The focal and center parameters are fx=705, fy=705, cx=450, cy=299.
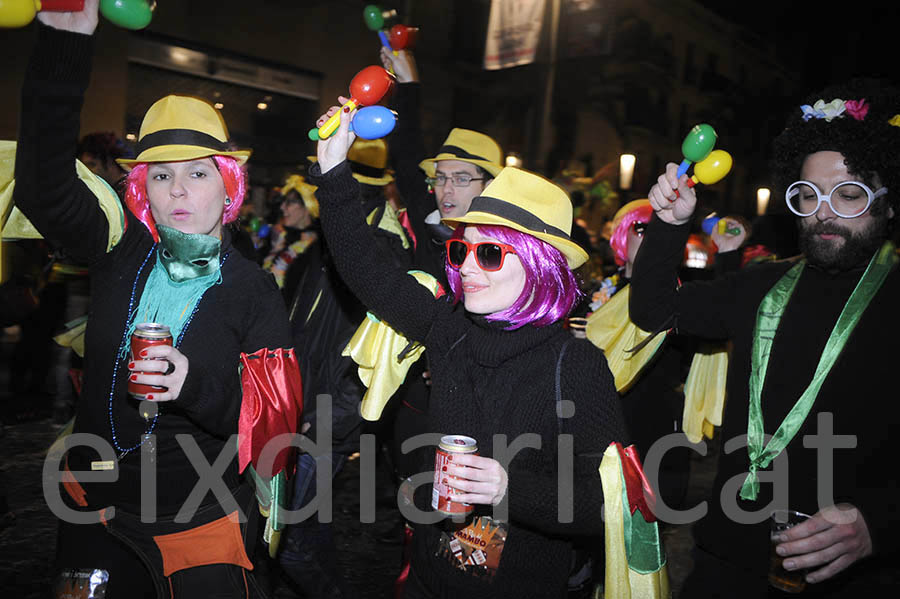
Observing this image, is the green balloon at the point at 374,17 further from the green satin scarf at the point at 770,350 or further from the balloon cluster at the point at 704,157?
the green satin scarf at the point at 770,350

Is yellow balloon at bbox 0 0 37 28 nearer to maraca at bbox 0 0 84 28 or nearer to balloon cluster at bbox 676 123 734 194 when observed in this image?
maraca at bbox 0 0 84 28

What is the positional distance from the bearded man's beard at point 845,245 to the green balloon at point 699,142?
0.47 metres

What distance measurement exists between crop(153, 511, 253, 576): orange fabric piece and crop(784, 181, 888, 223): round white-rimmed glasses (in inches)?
92.0

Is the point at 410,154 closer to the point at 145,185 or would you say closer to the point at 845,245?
the point at 145,185

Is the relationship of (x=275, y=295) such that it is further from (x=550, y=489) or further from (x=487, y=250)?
(x=550, y=489)

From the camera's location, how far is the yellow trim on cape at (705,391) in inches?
139

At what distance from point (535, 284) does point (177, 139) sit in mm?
1402

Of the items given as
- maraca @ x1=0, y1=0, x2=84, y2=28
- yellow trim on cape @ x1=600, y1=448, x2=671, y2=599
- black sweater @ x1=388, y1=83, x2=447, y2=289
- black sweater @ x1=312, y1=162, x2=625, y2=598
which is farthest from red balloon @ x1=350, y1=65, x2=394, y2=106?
black sweater @ x1=388, y1=83, x2=447, y2=289

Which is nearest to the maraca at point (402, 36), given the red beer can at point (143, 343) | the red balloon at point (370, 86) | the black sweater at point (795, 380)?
the red balloon at point (370, 86)

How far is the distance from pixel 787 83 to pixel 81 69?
45852 millimetres

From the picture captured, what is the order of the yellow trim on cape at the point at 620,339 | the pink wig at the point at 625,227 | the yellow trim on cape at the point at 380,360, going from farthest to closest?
the pink wig at the point at 625,227 < the yellow trim on cape at the point at 620,339 < the yellow trim on cape at the point at 380,360

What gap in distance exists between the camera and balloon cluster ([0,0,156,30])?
1.75 meters

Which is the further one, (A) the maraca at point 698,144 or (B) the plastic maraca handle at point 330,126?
(A) the maraca at point 698,144

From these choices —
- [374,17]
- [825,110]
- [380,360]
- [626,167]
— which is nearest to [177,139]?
[380,360]
